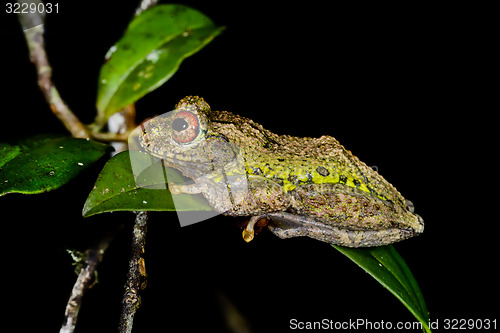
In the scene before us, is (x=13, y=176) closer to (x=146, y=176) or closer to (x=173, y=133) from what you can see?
(x=146, y=176)

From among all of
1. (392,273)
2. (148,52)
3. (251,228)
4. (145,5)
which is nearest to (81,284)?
(251,228)

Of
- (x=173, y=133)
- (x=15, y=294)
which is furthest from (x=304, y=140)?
(x=15, y=294)

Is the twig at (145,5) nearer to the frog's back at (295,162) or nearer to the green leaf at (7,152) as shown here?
the frog's back at (295,162)

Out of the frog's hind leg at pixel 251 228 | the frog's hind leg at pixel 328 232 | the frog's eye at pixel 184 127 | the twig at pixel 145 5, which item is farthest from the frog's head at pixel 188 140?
the twig at pixel 145 5

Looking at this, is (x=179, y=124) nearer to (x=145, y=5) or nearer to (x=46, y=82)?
(x=46, y=82)

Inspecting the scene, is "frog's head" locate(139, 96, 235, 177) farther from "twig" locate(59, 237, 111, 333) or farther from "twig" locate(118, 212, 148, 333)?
"twig" locate(59, 237, 111, 333)

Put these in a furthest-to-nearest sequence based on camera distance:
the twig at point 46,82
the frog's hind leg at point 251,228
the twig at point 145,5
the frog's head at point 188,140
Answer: the twig at point 145,5 → the twig at point 46,82 → the frog's head at point 188,140 → the frog's hind leg at point 251,228
